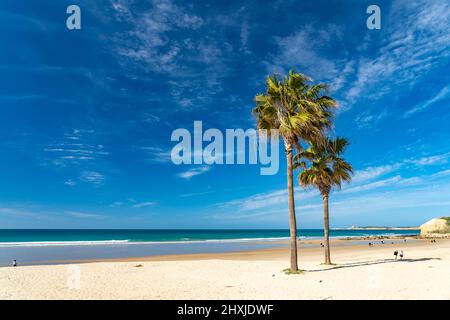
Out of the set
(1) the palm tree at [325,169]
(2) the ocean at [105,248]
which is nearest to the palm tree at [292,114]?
(1) the palm tree at [325,169]

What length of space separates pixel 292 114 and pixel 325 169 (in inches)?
226

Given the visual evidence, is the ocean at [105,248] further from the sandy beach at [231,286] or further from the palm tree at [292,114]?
the palm tree at [292,114]

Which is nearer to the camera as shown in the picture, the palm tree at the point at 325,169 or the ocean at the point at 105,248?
the palm tree at the point at 325,169

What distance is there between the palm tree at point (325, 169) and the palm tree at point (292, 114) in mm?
3313

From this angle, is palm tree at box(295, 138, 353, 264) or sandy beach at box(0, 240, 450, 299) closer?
sandy beach at box(0, 240, 450, 299)

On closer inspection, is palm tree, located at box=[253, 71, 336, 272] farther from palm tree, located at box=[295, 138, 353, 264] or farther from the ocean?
the ocean

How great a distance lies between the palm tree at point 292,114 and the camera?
18359 mm

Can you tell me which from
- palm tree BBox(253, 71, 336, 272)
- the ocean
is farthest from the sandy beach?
the ocean

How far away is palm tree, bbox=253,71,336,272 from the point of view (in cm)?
1836

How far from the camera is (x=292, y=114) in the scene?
1889 cm

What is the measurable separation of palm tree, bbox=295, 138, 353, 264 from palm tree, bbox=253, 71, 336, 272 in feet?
10.9

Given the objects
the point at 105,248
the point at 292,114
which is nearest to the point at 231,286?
the point at 292,114
